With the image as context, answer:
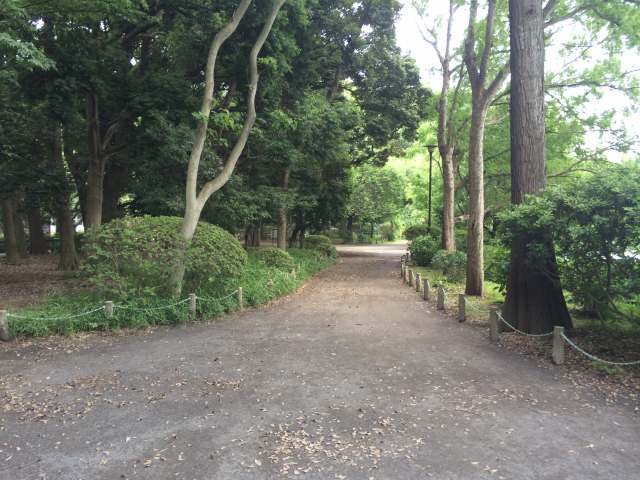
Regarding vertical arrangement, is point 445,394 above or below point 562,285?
below

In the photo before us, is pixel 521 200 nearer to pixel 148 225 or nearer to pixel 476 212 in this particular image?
pixel 476 212

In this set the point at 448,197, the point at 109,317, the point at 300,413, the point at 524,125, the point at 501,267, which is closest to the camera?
the point at 300,413

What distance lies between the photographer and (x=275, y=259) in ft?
60.6

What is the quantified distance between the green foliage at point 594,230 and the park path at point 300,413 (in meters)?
1.71

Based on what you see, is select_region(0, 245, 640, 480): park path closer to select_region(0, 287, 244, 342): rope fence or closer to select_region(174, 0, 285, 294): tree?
select_region(0, 287, 244, 342): rope fence

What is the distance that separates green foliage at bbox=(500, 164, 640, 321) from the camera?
6.47m

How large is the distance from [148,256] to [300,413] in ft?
21.5

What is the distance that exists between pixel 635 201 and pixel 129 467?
685 centimetres

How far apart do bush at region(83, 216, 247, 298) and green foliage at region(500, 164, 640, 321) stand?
21.9ft

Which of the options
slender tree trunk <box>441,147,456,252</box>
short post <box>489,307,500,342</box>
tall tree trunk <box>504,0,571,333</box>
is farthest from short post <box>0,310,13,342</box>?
slender tree trunk <box>441,147,456,252</box>

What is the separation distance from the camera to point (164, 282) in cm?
1084

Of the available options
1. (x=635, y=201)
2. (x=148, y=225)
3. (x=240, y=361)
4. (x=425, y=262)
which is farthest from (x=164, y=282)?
(x=425, y=262)

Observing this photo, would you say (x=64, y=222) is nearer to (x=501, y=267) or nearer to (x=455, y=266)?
(x=455, y=266)

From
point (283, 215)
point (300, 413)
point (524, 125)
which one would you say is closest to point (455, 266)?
point (283, 215)
